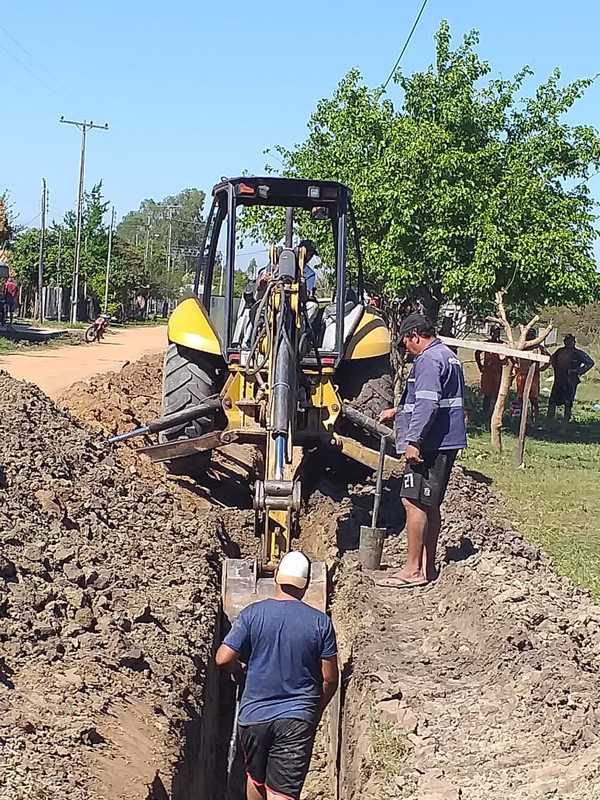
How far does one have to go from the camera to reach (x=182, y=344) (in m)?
10.0

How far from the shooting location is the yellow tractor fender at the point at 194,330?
991cm

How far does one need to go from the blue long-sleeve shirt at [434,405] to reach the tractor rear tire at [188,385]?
2375mm

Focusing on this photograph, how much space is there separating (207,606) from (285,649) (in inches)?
94.2

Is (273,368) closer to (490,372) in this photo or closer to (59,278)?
(490,372)

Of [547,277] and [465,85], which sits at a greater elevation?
[465,85]

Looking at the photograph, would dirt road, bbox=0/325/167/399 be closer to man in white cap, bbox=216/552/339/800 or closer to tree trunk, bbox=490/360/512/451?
tree trunk, bbox=490/360/512/451

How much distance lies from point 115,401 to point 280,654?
888 centimetres

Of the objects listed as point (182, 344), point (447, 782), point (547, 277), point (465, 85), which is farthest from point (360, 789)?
point (465, 85)

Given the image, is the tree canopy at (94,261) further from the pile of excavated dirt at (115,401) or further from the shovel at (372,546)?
the shovel at (372,546)

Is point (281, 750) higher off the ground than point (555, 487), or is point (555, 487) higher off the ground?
point (281, 750)

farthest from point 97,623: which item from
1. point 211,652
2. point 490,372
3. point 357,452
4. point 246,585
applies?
point 490,372

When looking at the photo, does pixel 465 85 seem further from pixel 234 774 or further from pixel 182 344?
pixel 234 774

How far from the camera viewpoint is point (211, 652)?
7078 mm

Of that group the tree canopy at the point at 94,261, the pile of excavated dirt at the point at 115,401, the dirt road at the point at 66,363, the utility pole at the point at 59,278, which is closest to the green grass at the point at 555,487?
the pile of excavated dirt at the point at 115,401
